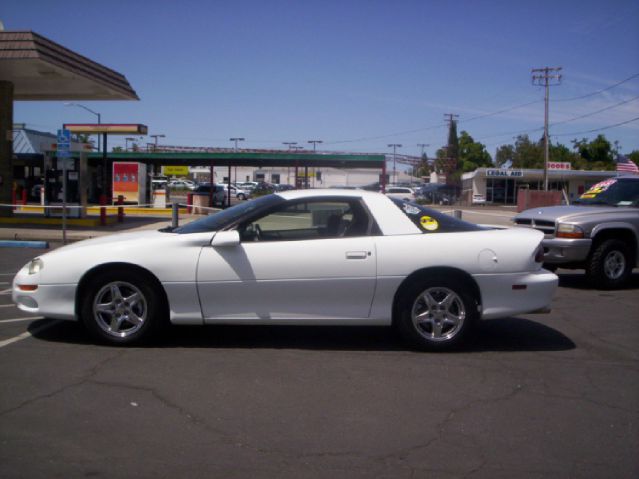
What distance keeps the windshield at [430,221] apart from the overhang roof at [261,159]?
23.8 m

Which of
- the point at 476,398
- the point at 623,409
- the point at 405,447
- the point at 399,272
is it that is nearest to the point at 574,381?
the point at 623,409

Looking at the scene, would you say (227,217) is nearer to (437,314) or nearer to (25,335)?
(437,314)

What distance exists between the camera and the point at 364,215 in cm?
621

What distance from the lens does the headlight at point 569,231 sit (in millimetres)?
9602

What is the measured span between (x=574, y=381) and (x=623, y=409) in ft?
2.06

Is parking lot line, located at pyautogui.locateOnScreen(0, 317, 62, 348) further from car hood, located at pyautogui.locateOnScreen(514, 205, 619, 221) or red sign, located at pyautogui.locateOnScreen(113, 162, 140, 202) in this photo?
red sign, located at pyautogui.locateOnScreen(113, 162, 140, 202)

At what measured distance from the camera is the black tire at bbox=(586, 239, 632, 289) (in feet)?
32.1

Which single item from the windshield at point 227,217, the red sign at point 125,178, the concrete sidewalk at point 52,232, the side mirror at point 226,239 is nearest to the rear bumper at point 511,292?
the windshield at point 227,217

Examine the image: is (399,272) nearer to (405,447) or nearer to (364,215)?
(364,215)

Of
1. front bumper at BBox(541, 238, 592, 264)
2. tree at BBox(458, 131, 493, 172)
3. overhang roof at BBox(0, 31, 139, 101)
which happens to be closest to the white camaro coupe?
front bumper at BBox(541, 238, 592, 264)

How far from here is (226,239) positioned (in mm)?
5820

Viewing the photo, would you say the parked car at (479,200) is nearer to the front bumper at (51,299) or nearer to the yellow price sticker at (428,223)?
the yellow price sticker at (428,223)

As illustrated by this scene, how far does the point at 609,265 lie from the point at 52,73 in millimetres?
16729

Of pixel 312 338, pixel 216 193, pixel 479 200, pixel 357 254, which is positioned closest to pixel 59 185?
pixel 216 193
